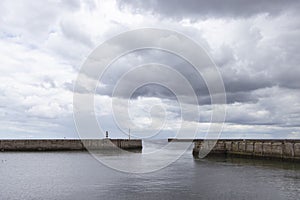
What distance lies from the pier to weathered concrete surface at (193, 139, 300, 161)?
37351 mm

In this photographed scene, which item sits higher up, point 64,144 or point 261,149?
point 64,144

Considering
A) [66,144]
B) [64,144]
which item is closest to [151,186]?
[64,144]

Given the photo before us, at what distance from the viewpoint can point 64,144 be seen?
121688 millimetres

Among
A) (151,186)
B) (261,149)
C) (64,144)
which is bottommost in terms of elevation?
(151,186)

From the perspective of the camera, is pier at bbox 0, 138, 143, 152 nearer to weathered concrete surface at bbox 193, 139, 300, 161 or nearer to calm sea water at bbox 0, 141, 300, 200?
weathered concrete surface at bbox 193, 139, 300, 161

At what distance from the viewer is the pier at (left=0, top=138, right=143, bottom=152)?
117 m

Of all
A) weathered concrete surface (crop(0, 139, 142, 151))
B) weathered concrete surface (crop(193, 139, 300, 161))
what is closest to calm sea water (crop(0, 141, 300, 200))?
weathered concrete surface (crop(193, 139, 300, 161))

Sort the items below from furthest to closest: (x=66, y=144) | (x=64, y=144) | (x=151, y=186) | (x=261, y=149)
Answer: (x=66, y=144), (x=64, y=144), (x=261, y=149), (x=151, y=186)

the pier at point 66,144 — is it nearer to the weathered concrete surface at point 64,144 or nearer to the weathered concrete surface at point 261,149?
the weathered concrete surface at point 64,144

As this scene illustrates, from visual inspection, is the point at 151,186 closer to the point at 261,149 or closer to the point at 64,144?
the point at 261,149

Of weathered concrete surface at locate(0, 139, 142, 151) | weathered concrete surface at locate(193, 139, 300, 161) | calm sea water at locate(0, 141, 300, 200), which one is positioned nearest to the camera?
calm sea water at locate(0, 141, 300, 200)

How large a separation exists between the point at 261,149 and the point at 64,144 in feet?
232

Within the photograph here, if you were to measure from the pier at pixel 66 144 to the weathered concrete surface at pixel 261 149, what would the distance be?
1471 inches

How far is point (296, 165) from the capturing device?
2456 inches
